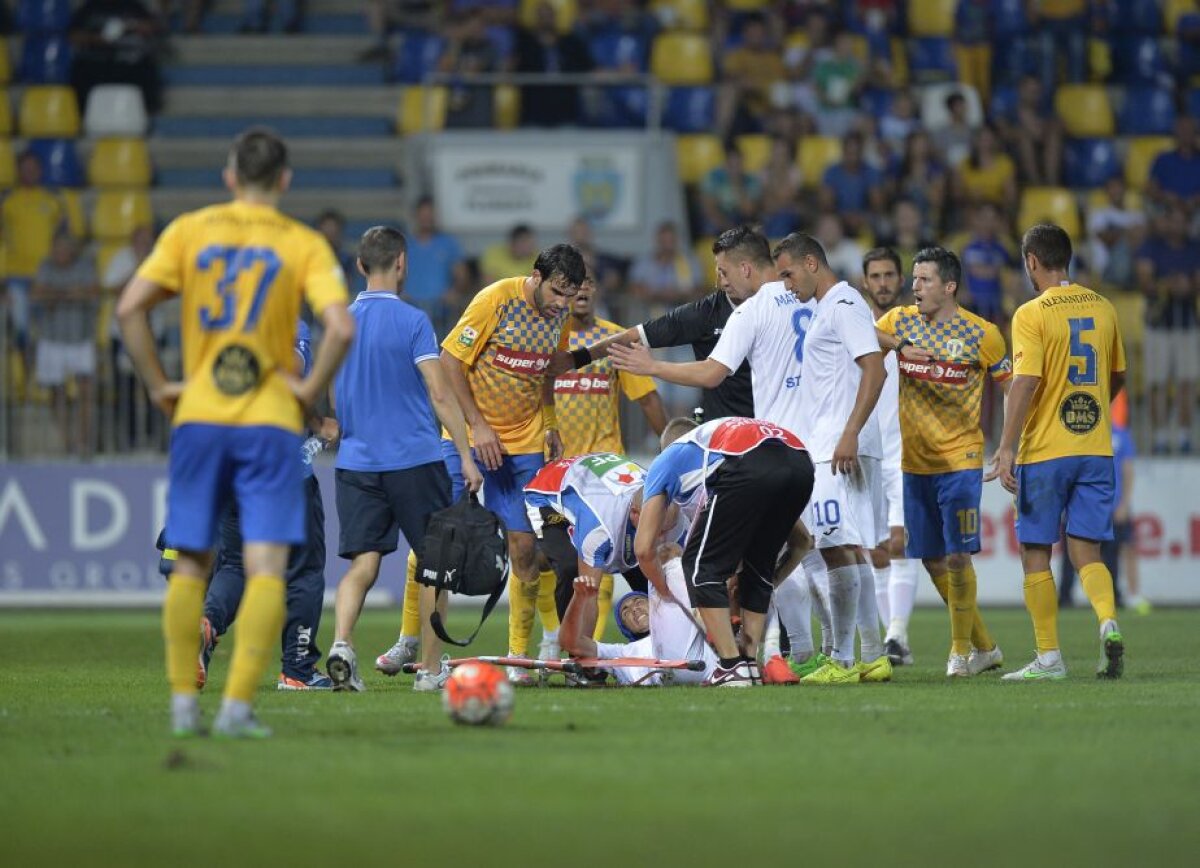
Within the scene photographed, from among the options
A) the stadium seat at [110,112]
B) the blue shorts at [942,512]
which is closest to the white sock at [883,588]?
the blue shorts at [942,512]

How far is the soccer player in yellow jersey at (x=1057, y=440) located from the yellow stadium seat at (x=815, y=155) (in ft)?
42.9

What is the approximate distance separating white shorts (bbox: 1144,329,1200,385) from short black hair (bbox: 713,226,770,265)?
9891 millimetres

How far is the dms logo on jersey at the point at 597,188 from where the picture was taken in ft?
75.4

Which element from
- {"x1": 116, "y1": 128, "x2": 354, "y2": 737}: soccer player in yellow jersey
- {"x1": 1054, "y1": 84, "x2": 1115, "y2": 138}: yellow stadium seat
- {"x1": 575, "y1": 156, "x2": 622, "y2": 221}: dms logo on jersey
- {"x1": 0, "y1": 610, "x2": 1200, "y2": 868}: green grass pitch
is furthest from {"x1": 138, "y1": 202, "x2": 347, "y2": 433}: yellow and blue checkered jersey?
{"x1": 1054, "y1": 84, "x2": 1115, "y2": 138}: yellow stadium seat

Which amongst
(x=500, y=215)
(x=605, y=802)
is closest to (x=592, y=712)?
(x=605, y=802)

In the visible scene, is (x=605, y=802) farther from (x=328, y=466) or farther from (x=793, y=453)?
(x=328, y=466)

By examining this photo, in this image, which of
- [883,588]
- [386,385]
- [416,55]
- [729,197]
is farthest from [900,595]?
[416,55]

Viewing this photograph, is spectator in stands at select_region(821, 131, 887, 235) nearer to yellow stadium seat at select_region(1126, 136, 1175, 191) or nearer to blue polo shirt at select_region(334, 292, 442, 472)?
yellow stadium seat at select_region(1126, 136, 1175, 191)

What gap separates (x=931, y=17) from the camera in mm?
26672

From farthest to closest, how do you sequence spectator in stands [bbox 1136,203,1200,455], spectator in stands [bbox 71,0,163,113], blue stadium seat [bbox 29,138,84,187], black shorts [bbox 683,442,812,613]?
1. spectator in stands [bbox 71,0,163,113]
2. blue stadium seat [bbox 29,138,84,187]
3. spectator in stands [bbox 1136,203,1200,455]
4. black shorts [bbox 683,442,812,613]

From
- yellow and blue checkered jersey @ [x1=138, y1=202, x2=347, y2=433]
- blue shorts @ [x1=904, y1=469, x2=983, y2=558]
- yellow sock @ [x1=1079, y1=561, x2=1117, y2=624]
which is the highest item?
yellow and blue checkered jersey @ [x1=138, y1=202, x2=347, y2=433]

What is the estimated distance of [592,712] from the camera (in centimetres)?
915

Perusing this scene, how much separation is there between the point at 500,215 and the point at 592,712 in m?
14.4

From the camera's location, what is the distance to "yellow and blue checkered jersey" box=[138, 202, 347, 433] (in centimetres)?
768
